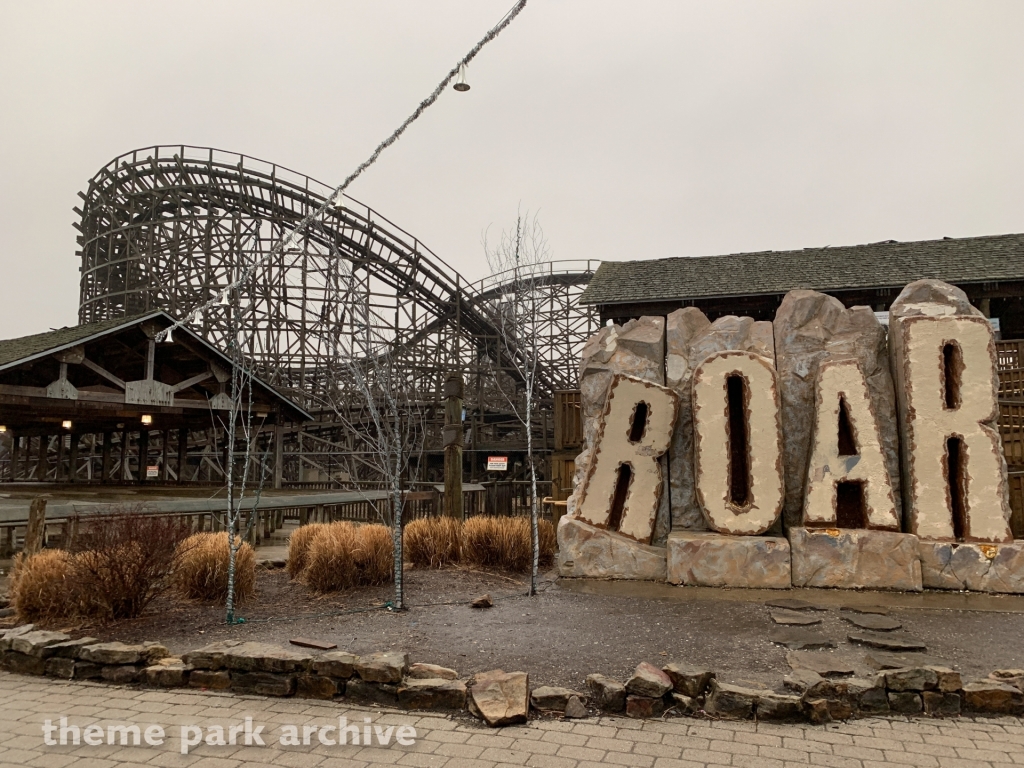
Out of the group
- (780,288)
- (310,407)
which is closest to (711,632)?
(780,288)

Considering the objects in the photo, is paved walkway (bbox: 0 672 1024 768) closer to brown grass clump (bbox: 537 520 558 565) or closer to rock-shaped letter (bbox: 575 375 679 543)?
rock-shaped letter (bbox: 575 375 679 543)

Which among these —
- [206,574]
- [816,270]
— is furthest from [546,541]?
[816,270]

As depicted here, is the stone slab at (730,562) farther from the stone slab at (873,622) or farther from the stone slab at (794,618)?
the stone slab at (873,622)

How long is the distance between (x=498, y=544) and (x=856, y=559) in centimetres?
454

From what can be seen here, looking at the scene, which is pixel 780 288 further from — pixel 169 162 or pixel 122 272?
pixel 122 272

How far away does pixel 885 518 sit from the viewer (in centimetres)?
768

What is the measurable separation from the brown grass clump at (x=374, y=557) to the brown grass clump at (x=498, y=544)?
139 cm

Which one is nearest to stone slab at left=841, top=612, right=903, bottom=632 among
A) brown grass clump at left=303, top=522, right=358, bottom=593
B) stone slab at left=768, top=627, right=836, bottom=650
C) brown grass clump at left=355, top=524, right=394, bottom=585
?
stone slab at left=768, top=627, right=836, bottom=650

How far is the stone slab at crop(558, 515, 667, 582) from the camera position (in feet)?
27.4

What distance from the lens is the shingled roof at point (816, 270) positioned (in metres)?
15.5

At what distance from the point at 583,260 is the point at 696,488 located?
21.3 meters

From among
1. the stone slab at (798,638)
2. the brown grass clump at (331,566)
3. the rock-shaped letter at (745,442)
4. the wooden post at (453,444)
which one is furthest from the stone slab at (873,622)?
the wooden post at (453,444)

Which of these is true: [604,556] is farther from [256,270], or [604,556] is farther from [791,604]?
[256,270]

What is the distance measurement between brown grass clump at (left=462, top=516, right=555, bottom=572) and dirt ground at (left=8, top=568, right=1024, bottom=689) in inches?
46.3
